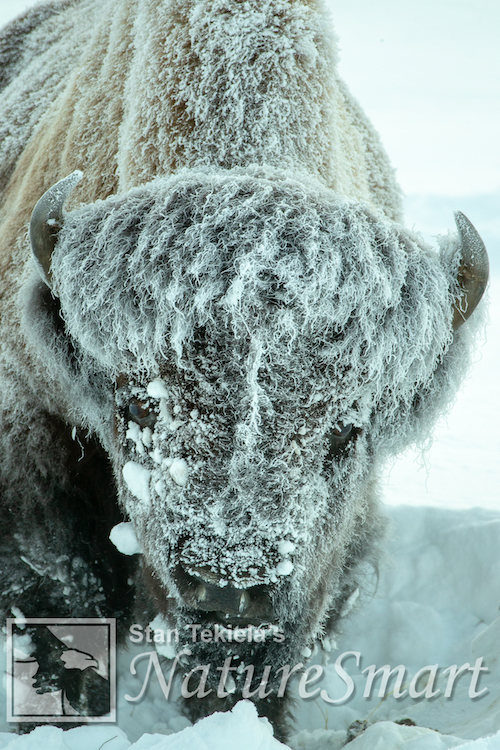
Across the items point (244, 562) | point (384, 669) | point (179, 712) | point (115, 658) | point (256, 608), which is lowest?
point (384, 669)

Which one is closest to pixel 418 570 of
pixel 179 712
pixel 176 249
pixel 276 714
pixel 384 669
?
pixel 384 669

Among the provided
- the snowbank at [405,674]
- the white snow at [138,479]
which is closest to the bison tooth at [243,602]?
the snowbank at [405,674]

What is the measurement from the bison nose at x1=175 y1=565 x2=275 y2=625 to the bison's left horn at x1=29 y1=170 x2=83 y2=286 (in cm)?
102

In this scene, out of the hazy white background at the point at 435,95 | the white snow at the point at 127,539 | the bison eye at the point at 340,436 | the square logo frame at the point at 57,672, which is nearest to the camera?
the bison eye at the point at 340,436

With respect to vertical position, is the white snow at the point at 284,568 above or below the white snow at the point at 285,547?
below

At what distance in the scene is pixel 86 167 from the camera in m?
2.38

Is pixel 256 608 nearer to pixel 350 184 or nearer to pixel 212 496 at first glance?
pixel 212 496

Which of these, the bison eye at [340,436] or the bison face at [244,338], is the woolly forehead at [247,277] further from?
the bison eye at [340,436]

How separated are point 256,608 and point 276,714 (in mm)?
1037

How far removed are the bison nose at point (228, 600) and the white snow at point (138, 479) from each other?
278 mm

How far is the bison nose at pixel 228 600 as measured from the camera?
1.45 meters

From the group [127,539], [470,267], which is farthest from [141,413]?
[470,267]

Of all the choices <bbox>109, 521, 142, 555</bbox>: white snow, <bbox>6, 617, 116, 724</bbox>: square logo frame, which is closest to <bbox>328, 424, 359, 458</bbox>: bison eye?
<bbox>109, 521, 142, 555</bbox>: white snow

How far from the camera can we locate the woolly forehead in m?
1.44
